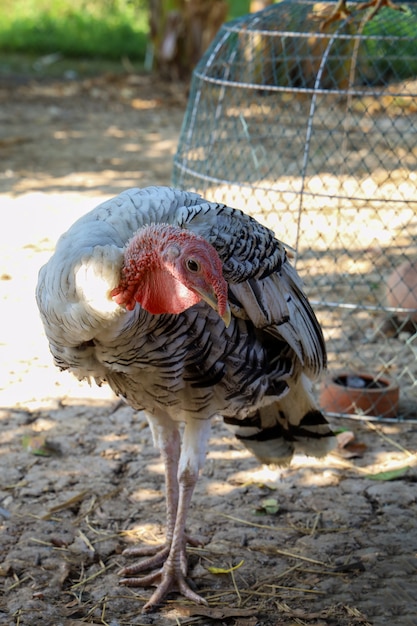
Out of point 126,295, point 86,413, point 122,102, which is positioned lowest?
point 122,102

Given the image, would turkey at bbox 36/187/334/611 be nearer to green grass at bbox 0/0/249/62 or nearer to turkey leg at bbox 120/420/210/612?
turkey leg at bbox 120/420/210/612

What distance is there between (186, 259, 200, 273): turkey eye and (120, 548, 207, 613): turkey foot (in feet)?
5.04

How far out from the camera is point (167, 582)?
363cm

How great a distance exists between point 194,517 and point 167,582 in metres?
0.59

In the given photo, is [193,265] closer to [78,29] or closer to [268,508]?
[268,508]

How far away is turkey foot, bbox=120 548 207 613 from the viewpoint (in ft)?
11.7

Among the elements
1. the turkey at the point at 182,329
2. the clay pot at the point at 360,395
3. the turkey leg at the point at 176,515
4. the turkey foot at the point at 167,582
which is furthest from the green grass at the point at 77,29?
the turkey foot at the point at 167,582

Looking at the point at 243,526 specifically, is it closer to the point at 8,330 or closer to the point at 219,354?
the point at 219,354

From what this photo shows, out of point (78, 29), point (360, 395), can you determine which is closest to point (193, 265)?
point (360, 395)

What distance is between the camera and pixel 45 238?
25.4 feet

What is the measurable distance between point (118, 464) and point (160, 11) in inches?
513

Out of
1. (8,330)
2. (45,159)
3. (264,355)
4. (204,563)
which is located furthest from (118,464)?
(45,159)

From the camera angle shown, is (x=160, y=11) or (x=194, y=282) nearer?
(x=194, y=282)

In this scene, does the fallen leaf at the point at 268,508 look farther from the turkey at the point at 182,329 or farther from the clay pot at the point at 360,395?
the clay pot at the point at 360,395
